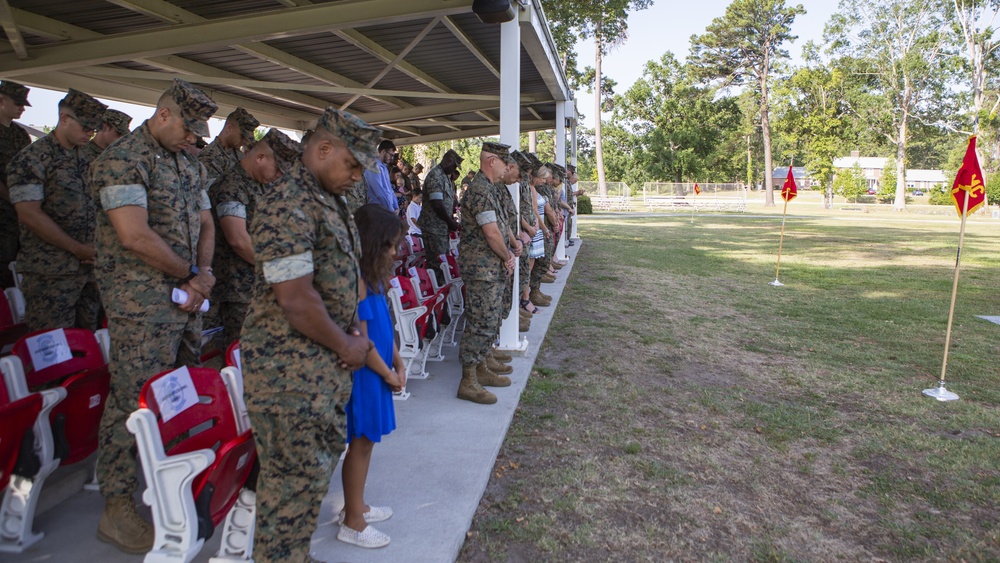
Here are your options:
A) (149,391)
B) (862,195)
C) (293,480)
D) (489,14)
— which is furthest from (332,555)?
(862,195)

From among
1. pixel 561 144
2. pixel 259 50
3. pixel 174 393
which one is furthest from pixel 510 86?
pixel 561 144

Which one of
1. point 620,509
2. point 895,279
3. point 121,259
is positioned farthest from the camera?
point 895,279

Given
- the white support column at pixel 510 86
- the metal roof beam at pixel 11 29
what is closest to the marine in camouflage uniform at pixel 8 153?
the metal roof beam at pixel 11 29

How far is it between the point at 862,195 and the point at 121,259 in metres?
53.0

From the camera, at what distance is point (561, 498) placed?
10.9 feet

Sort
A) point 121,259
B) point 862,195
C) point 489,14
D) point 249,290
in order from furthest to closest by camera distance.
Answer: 1. point 862,195
2. point 489,14
3. point 249,290
4. point 121,259

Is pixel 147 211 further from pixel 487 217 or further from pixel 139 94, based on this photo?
pixel 139 94

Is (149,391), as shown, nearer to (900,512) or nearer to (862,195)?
(900,512)

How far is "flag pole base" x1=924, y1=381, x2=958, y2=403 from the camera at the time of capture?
16.8 ft

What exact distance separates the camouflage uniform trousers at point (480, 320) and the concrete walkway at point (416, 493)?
36 cm

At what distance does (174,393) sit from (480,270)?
8.27 ft

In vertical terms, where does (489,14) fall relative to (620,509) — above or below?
above

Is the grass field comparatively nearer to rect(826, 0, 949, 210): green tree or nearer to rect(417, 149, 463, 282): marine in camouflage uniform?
rect(417, 149, 463, 282): marine in camouflage uniform

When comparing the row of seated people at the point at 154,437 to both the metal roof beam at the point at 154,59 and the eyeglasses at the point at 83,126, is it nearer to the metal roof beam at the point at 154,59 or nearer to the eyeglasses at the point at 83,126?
the eyeglasses at the point at 83,126
